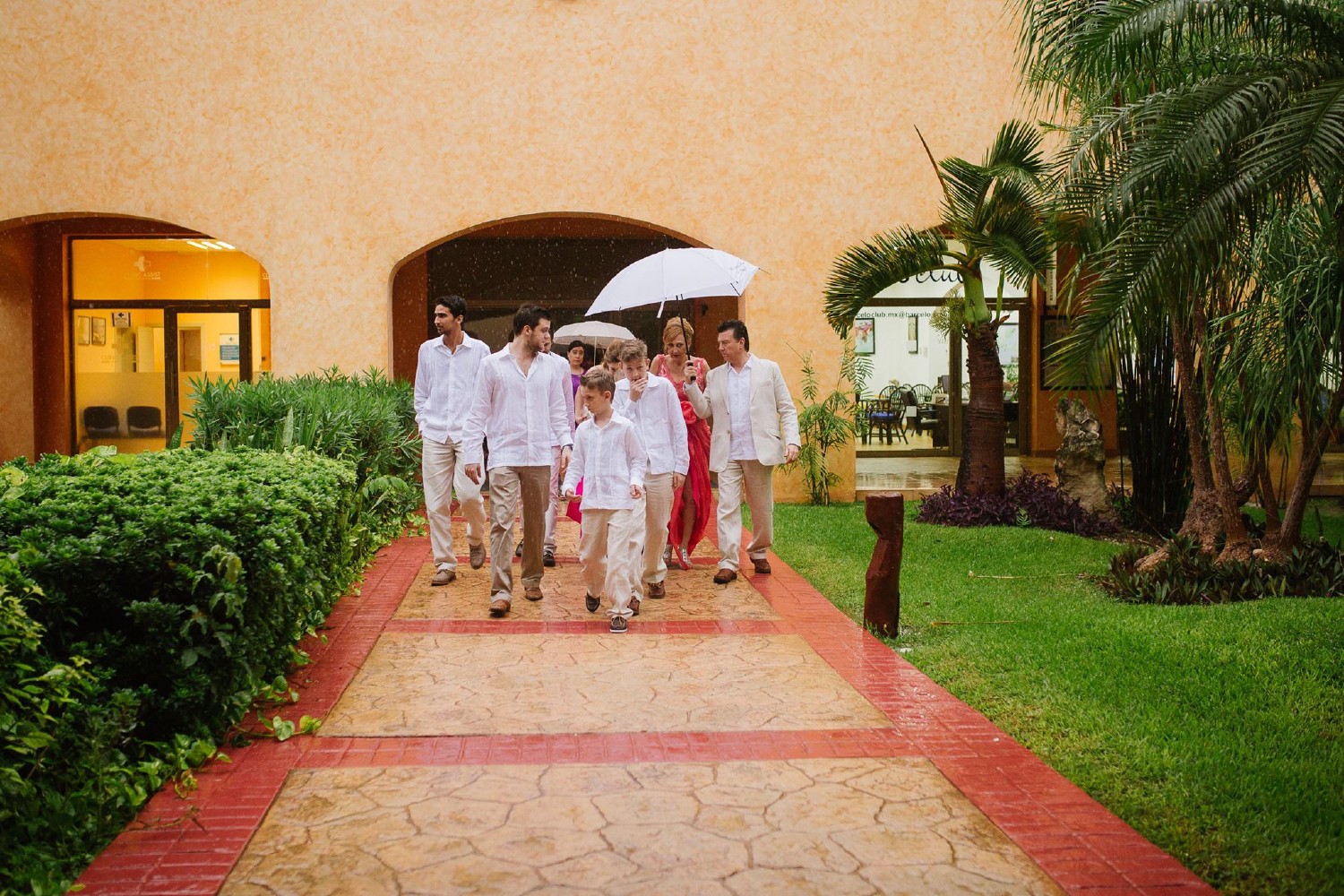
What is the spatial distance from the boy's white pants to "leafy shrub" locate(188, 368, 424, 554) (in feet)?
5.80

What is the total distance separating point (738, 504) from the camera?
28.7 feet

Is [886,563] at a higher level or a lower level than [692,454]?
lower

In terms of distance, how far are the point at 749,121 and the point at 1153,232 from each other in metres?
7.86

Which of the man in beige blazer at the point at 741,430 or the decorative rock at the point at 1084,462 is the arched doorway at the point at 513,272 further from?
the man in beige blazer at the point at 741,430

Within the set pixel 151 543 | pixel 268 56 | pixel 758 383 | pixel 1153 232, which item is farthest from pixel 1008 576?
pixel 268 56

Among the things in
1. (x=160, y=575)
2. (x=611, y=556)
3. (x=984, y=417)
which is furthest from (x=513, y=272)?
(x=160, y=575)

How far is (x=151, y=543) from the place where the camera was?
4508 millimetres

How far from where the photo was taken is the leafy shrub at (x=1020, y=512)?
11633mm

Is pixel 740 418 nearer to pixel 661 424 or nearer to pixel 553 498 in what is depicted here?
pixel 661 424

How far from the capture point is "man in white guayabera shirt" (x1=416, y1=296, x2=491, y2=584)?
8.38 metres

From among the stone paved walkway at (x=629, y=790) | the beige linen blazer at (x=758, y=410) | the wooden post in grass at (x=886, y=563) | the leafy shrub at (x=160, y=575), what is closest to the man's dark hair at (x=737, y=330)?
the beige linen blazer at (x=758, y=410)

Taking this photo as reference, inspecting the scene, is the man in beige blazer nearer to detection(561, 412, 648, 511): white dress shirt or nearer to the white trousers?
the white trousers

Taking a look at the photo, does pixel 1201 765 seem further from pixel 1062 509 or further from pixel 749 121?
pixel 749 121

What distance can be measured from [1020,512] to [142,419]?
11.5 metres
